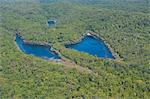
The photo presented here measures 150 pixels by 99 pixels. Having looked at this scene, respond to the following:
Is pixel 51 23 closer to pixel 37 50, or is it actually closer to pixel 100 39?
pixel 100 39

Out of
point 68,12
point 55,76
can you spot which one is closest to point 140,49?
point 55,76

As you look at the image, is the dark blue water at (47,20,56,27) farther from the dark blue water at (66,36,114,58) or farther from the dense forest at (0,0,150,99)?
the dark blue water at (66,36,114,58)

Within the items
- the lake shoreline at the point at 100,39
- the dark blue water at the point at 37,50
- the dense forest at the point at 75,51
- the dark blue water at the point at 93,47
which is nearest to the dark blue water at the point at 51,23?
the dense forest at the point at 75,51

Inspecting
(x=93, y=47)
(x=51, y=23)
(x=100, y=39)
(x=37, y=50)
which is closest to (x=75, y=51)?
(x=93, y=47)

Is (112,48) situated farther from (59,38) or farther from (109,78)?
(109,78)

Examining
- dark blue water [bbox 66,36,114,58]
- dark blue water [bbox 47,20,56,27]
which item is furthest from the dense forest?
dark blue water [bbox 66,36,114,58]
